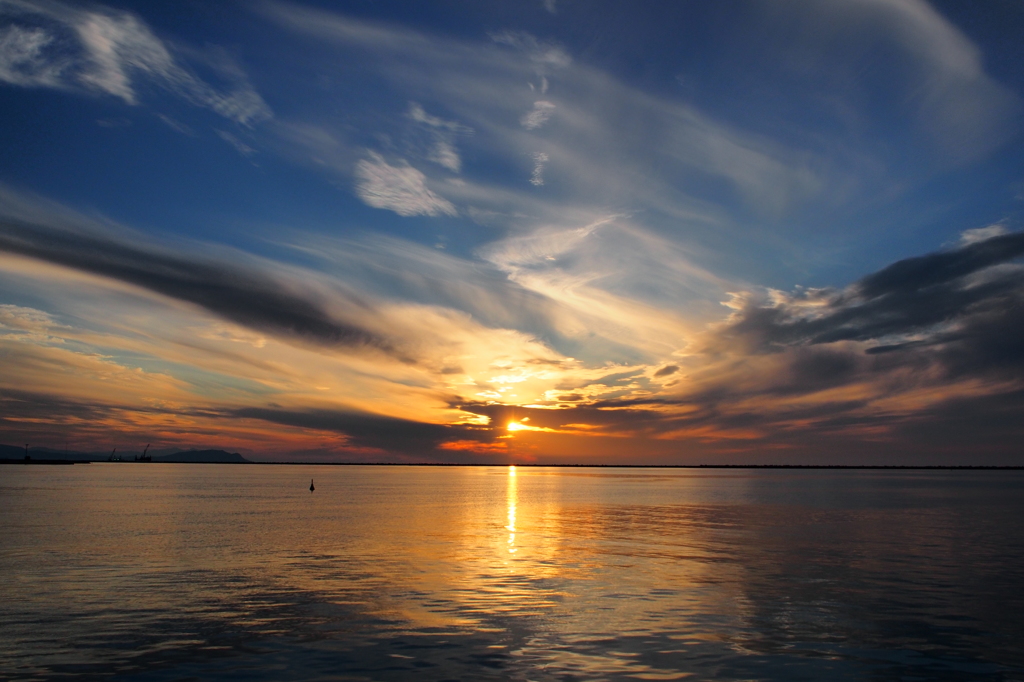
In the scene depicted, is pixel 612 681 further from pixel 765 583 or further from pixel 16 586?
pixel 16 586

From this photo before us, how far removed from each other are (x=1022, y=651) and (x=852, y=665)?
6.01 meters

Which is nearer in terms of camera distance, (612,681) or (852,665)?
(612,681)

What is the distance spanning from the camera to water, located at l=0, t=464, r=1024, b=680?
738 inches

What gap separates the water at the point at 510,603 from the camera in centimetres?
1873

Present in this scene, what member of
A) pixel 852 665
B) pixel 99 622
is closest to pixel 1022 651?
pixel 852 665

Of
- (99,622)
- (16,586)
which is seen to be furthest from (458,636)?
(16,586)

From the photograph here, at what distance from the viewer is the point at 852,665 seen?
18.8m

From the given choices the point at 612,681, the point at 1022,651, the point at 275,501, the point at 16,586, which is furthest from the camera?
the point at 275,501

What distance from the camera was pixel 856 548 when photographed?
1677 inches

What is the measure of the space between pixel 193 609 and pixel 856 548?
126 ft

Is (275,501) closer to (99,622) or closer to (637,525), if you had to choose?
(637,525)

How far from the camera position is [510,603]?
26.6 metres

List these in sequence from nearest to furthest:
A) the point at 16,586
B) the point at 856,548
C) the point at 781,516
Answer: the point at 16,586 < the point at 856,548 < the point at 781,516

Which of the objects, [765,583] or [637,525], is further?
[637,525]
